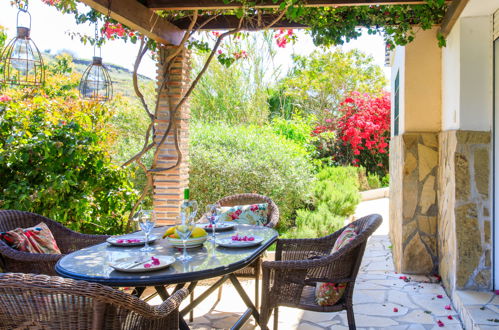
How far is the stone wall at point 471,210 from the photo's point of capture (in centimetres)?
362

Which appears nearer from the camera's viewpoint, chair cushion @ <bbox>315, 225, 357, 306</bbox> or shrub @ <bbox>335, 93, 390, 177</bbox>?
chair cushion @ <bbox>315, 225, 357, 306</bbox>

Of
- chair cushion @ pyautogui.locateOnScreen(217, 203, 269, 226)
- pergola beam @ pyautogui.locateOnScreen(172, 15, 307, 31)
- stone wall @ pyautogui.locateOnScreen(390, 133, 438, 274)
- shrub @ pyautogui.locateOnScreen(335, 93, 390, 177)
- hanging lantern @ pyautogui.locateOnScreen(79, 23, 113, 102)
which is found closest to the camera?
hanging lantern @ pyautogui.locateOnScreen(79, 23, 113, 102)

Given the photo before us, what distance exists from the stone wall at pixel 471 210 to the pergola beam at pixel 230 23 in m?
2.14

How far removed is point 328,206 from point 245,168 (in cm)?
165

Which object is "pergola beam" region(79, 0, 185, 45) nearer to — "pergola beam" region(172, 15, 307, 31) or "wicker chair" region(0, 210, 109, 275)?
"pergola beam" region(172, 15, 307, 31)

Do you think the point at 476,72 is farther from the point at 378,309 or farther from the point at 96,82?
the point at 96,82

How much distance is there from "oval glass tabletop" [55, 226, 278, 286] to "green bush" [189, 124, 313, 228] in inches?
131

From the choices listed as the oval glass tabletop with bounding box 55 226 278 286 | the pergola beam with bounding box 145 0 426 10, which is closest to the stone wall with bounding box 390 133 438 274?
the pergola beam with bounding box 145 0 426 10

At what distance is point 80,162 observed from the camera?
4109 mm

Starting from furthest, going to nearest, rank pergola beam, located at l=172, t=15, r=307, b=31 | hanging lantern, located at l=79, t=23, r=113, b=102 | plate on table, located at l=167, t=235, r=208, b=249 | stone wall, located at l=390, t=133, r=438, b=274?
pergola beam, located at l=172, t=15, r=307, b=31
stone wall, located at l=390, t=133, r=438, b=274
hanging lantern, located at l=79, t=23, r=113, b=102
plate on table, located at l=167, t=235, r=208, b=249

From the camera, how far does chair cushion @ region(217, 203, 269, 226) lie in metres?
4.13

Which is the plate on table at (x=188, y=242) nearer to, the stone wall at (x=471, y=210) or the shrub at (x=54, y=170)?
the shrub at (x=54, y=170)

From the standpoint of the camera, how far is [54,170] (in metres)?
3.99

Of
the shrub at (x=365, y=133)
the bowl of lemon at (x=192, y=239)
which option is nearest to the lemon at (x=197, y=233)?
the bowl of lemon at (x=192, y=239)
